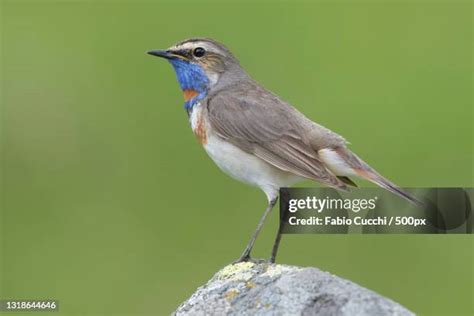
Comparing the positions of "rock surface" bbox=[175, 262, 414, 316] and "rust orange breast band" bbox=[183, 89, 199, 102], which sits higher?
"rust orange breast band" bbox=[183, 89, 199, 102]

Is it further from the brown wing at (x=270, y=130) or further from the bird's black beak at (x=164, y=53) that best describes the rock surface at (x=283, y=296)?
the bird's black beak at (x=164, y=53)

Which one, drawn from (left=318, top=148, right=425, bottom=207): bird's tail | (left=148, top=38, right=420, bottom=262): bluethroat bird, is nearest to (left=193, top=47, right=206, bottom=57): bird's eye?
(left=148, top=38, right=420, bottom=262): bluethroat bird

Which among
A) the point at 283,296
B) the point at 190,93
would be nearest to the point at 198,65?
the point at 190,93

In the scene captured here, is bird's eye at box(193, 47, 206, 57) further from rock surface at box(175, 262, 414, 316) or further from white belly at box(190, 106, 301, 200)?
rock surface at box(175, 262, 414, 316)

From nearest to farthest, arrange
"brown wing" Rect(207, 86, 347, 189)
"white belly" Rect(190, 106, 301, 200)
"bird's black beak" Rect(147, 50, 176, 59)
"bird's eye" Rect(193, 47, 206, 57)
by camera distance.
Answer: "brown wing" Rect(207, 86, 347, 189)
"white belly" Rect(190, 106, 301, 200)
"bird's black beak" Rect(147, 50, 176, 59)
"bird's eye" Rect(193, 47, 206, 57)

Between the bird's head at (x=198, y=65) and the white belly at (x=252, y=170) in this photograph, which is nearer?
the white belly at (x=252, y=170)

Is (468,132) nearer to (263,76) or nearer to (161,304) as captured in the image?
(263,76)

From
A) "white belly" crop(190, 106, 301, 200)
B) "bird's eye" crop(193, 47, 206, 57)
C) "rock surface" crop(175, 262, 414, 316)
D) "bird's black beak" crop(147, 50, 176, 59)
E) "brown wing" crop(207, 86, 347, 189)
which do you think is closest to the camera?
"rock surface" crop(175, 262, 414, 316)

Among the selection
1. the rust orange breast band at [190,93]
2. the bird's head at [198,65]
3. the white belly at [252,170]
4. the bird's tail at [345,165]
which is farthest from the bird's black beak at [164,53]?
the bird's tail at [345,165]
